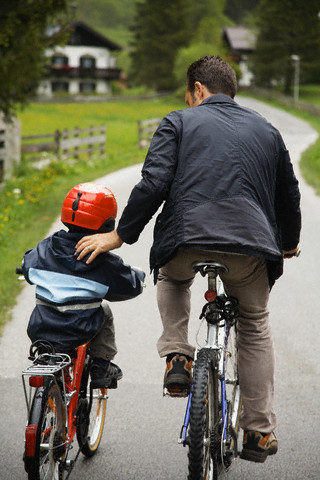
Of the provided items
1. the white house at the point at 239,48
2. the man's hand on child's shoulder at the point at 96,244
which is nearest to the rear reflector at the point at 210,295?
the man's hand on child's shoulder at the point at 96,244

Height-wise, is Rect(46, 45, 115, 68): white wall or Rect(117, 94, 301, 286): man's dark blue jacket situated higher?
Rect(117, 94, 301, 286): man's dark blue jacket

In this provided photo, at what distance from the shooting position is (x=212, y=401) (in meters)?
Answer: 3.02

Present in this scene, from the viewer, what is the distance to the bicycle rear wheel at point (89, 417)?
3369mm

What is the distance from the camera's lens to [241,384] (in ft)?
11.0

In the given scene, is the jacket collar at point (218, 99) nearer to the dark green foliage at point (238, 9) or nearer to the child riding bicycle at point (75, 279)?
the child riding bicycle at point (75, 279)

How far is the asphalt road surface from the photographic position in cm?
361

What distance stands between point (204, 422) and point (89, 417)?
3.35ft

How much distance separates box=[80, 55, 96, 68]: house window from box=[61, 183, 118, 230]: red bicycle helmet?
83635mm

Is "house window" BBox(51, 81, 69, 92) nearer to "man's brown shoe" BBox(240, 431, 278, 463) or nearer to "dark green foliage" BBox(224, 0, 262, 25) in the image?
"dark green foliage" BBox(224, 0, 262, 25)

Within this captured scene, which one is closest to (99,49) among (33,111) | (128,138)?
(33,111)

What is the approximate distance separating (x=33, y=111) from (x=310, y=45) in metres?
28.1

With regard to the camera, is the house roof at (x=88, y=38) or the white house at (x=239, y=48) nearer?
the house roof at (x=88, y=38)

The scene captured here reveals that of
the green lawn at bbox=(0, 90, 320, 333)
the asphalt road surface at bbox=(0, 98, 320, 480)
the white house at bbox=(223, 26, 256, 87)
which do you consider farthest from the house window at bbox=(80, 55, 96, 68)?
the asphalt road surface at bbox=(0, 98, 320, 480)

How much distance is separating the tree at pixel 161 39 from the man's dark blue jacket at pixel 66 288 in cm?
7375
